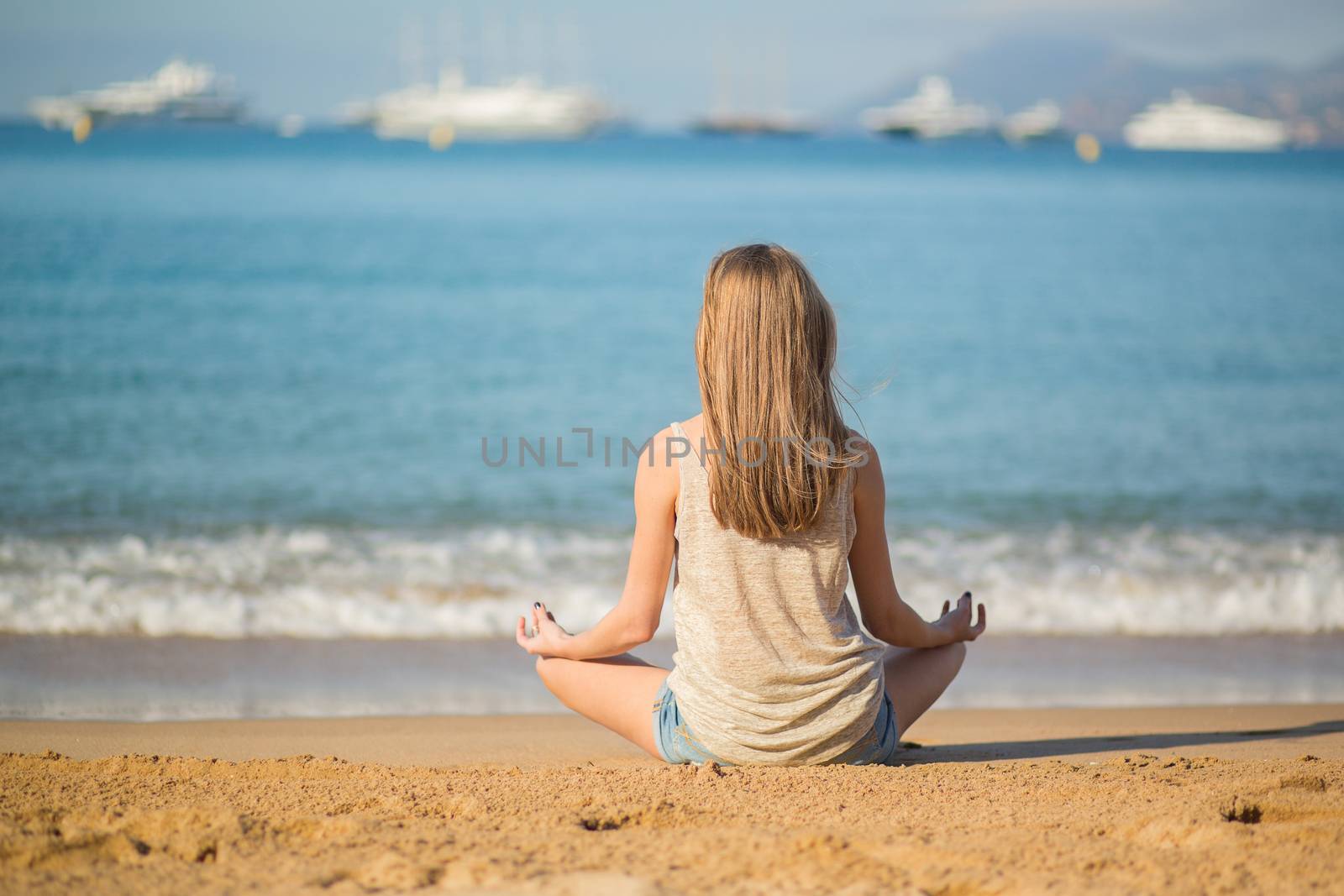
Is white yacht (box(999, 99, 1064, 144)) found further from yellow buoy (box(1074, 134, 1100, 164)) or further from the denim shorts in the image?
the denim shorts

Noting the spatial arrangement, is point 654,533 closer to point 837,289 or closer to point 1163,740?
point 1163,740

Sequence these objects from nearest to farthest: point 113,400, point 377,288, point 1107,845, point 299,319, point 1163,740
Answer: point 1107,845 → point 1163,740 → point 113,400 → point 299,319 → point 377,288

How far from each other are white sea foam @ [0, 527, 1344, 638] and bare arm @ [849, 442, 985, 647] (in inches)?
Result: 97.5

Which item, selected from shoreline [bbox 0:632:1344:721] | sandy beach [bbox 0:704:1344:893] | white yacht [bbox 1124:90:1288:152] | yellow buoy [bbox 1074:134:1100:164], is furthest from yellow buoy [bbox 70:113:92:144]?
sandy beach [bbox 0:704:1344:893]

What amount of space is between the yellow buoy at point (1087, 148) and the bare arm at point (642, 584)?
233ft

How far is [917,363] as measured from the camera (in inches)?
466

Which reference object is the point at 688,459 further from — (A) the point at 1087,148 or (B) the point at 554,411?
(A) the point at 1087,148

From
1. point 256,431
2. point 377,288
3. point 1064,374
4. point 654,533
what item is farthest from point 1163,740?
point 377,288

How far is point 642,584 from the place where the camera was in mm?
2408

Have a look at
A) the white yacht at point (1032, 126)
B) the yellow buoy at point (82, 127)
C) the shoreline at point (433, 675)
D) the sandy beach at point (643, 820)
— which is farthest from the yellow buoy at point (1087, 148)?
the sandy beach at point (643, 820)

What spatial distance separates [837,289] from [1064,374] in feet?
23.2

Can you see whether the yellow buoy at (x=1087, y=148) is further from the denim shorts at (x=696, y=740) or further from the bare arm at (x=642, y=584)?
the bare arm at (x=642, y=584)

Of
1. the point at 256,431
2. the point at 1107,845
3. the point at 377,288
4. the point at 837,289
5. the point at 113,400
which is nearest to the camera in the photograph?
the point at 1107,845

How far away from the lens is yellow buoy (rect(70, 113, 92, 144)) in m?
76.9
